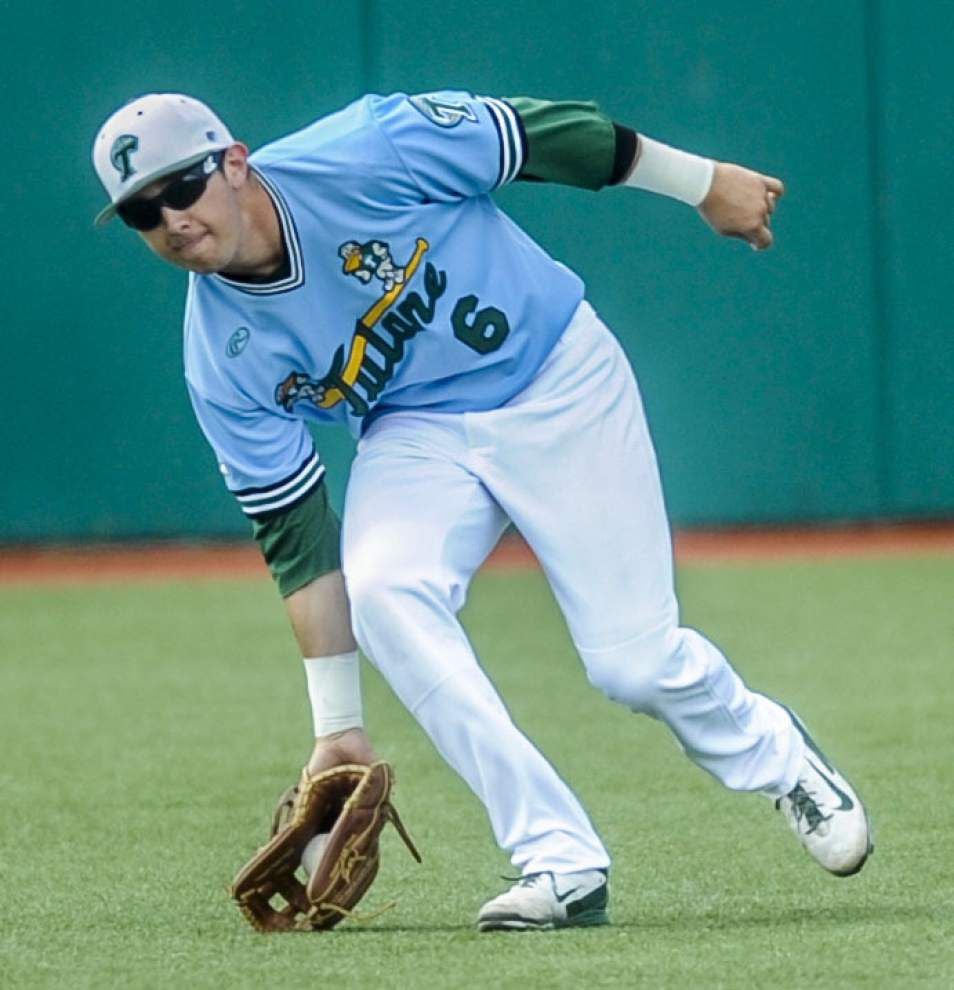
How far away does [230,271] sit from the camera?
504 cm

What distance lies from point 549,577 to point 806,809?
69cm

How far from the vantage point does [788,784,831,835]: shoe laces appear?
16.9 ft

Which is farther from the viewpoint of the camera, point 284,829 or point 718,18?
point 718,18

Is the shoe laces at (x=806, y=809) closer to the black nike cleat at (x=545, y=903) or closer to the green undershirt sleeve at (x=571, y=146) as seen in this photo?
the black nike cleat at (x=545, y=903)

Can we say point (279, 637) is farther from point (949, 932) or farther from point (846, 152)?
point (949, 932)

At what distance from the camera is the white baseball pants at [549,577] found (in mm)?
4902

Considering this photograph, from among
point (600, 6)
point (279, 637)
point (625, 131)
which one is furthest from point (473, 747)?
point (600, 6)

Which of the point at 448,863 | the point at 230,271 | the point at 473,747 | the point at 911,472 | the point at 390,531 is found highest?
the point at 230,271

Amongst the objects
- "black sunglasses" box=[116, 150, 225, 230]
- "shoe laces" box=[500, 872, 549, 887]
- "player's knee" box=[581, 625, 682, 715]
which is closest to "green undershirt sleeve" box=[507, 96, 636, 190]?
"black sunglasses" box=[116, 150, 225, 230]

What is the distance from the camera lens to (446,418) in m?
5.17

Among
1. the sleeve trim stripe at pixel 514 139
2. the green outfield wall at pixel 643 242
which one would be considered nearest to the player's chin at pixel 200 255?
the sleeve trim stripe at pixel 514 139

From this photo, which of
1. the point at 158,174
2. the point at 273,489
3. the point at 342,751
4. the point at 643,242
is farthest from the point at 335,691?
the point at 643,242

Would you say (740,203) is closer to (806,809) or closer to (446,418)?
(446,418)

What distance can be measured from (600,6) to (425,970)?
28.8 feet
